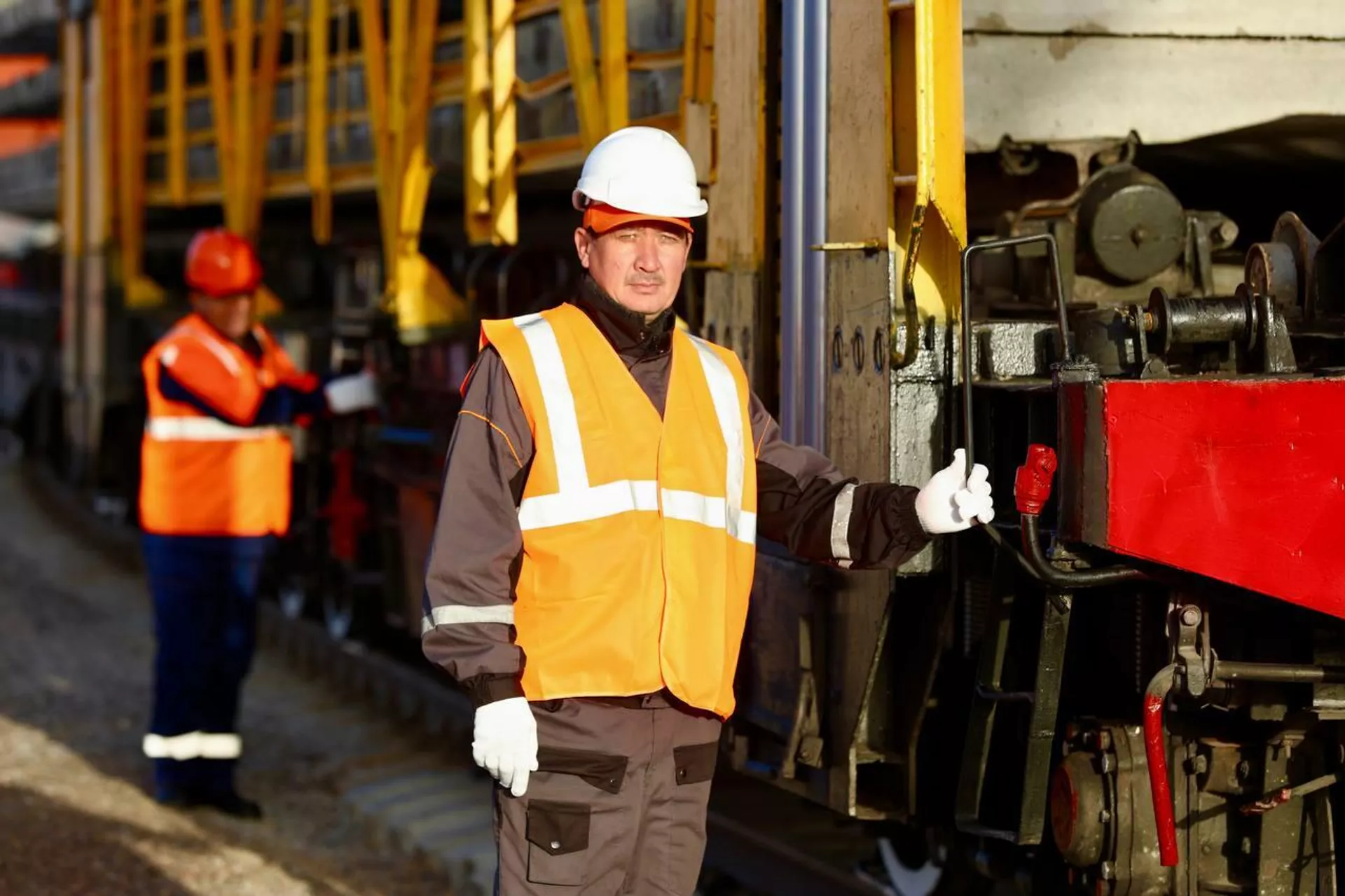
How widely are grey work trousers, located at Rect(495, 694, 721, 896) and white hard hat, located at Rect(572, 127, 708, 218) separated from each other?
94 cm

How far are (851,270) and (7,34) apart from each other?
37.1ft

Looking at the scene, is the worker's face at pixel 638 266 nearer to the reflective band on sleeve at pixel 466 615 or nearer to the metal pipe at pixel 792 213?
the reflective band on sleeve at pixel 466 615

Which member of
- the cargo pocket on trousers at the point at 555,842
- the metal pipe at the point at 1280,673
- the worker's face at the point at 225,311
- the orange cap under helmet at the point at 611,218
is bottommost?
the cargo pocket on trousers at the point at 555,842

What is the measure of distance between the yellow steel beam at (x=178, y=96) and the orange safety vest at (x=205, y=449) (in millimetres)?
3321

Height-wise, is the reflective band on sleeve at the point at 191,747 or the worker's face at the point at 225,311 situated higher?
the worker's face at the point at 225,311

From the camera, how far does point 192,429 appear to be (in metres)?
6.79

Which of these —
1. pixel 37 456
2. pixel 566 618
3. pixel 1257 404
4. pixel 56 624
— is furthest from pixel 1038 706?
pixel 37 456

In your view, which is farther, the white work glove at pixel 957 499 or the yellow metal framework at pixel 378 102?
the yellow metal framework at pixel 378 102

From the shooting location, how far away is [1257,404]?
336cm

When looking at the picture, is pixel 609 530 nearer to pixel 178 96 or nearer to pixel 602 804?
pixel 602 804

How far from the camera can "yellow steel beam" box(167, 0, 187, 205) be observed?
9.81m

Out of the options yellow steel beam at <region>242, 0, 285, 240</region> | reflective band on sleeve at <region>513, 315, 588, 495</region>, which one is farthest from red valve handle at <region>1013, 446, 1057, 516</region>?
yellow steel beam at <region>242, 0, 285, 240</region>

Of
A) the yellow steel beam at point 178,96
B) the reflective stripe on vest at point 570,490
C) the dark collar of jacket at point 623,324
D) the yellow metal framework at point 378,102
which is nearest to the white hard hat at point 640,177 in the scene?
the dark collar of jacket at point 623,324

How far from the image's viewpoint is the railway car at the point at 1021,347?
3523 mm
